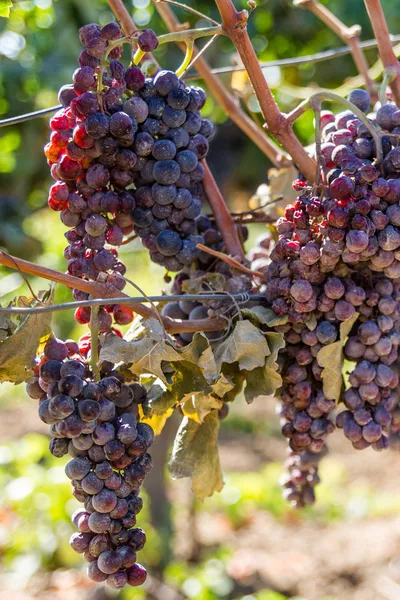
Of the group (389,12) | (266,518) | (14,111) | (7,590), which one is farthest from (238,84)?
(266,518)

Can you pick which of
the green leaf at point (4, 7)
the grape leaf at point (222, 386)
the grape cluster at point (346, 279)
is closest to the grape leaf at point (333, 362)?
the grape cluster at point (346, 279)

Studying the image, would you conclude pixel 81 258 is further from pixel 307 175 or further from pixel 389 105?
pixel 389 105

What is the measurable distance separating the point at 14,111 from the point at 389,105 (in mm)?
2201

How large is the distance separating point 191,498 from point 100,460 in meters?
2.27

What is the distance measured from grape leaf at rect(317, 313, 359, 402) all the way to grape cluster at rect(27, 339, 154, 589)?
23 centimetres

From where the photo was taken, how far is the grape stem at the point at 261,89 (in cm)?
77

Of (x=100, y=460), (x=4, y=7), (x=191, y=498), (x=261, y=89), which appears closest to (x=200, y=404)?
(x=100, y=460)

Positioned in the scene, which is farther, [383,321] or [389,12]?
[389,12]

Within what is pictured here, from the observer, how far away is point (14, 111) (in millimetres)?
2740

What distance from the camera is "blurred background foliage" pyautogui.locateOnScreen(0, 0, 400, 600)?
261cm

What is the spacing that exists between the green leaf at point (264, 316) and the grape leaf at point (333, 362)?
0.21 feet

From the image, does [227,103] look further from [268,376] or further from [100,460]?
[100,460]

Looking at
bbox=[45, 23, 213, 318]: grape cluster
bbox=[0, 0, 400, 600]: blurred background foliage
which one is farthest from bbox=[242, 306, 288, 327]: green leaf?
bbox=[0, 0, 400, 600]: blurred background foliage

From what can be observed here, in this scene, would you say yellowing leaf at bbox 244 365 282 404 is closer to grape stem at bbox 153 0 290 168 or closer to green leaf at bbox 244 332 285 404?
green leaf at bbox 244 332 285 404
